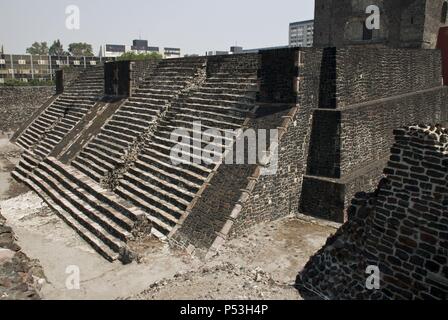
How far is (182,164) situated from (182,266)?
12.9ft

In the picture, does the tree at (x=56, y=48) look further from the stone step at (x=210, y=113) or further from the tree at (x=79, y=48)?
the stone step at (x=210, y=113)

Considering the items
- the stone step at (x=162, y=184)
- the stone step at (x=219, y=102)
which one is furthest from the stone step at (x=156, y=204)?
the stone step at (x=219, y=102)

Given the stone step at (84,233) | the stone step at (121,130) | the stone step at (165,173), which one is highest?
the stone step at (121,130)

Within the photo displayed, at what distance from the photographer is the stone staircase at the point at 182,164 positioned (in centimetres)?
1006

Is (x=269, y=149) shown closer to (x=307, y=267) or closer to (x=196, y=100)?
(x=307, y=267)

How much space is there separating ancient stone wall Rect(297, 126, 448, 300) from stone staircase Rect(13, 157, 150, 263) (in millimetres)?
4695

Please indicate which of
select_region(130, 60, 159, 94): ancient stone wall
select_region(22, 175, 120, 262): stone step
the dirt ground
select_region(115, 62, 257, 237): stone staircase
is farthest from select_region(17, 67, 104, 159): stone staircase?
the dirt ground

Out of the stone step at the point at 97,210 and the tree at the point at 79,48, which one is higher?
the tree at the point at 79,48

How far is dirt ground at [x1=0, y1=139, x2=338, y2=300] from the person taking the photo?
20.8 feet

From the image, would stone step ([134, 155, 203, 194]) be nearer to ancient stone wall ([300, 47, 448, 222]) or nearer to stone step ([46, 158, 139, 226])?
stone step ([46, 158, 139, 226])

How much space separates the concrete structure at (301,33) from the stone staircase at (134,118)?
373 feet

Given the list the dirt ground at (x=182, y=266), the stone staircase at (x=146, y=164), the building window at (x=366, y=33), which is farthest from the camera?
the building window at (x=366, y=33)

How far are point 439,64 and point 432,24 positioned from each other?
2.69 metres
